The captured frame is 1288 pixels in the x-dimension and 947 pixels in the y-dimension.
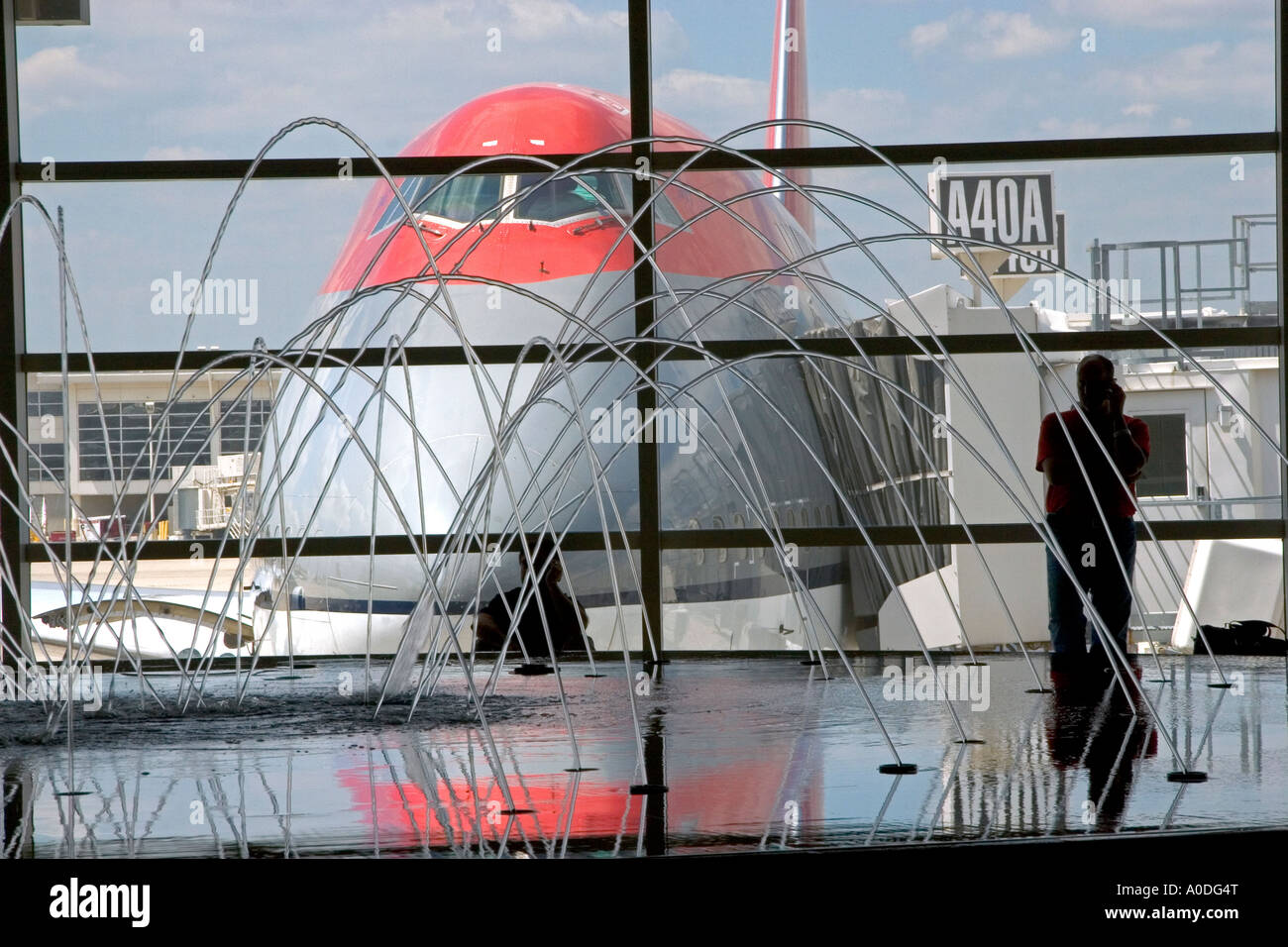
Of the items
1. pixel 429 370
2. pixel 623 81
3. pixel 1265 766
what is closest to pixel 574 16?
pixel 623 81

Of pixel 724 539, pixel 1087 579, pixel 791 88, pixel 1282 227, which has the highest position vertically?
pixel 791 88

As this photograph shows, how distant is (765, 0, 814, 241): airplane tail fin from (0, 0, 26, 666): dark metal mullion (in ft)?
14.2

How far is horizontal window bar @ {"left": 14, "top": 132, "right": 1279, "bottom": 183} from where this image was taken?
766 centimetres

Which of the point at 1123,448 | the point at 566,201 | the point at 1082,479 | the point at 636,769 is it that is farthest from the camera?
the point at 566,201

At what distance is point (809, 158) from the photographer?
7.75 metres

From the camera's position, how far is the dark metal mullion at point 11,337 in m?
7.67

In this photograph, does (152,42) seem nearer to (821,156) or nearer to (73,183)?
(73,183)

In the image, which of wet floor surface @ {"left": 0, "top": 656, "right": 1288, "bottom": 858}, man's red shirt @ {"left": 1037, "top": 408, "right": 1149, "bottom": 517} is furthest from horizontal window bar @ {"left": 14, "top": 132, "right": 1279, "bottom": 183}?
wet floor surface @ {"left": 0, "top": 656, "right": 1288, "bottom": 858}

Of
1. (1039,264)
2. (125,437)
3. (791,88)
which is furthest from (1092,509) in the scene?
(125,437)

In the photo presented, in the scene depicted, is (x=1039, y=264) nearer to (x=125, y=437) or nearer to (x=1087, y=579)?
(x=1087, y=579)

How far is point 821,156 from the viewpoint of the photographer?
7.77 m

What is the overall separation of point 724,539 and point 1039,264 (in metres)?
2.35

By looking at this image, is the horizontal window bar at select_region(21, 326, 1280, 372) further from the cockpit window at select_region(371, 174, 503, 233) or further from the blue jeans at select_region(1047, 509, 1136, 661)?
the blue jeans at select_region(1047, 509, 1136, 661)
